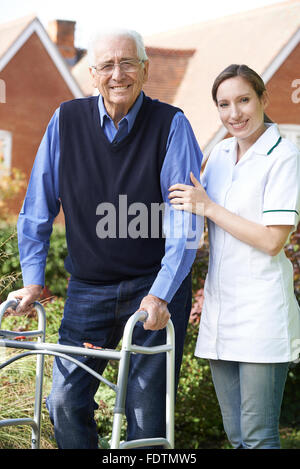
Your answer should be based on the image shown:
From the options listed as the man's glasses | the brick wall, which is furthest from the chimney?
the man's glasses

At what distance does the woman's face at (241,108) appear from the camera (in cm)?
298

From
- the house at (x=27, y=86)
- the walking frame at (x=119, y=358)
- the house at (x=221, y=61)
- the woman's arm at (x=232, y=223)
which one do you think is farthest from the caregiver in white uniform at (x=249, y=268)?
the house at (x=27, y=86)

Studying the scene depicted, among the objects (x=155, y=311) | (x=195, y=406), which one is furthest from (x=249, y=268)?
(x=195, y=406)

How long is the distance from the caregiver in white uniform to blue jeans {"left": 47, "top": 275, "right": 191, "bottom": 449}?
188 mm

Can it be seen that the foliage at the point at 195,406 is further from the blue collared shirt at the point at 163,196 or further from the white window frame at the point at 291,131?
the white window frame at the point at 291,131

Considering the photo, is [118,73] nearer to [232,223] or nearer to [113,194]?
[113,194]

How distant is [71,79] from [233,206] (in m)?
11.2

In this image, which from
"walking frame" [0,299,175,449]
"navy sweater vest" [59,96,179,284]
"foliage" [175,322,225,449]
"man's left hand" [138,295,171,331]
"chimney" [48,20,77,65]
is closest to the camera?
"walking frame" [0,299,175,449]

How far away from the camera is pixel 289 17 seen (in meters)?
13.9

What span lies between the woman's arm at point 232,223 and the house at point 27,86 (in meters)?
10.7

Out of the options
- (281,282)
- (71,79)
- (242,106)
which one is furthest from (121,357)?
(71,79)

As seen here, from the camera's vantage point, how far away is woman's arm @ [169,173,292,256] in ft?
9.31

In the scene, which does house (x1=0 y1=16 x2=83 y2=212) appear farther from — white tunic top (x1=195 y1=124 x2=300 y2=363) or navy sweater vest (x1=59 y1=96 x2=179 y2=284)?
white tunic top (x1=195 y1=124 x2=300 y2=363)

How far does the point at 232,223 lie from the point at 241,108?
20.0 inches
